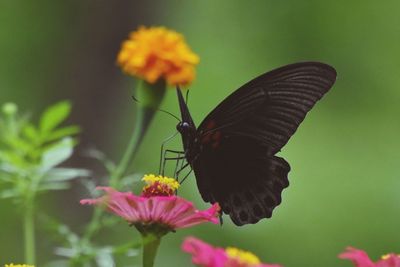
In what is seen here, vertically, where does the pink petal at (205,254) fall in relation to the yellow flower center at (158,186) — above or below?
below

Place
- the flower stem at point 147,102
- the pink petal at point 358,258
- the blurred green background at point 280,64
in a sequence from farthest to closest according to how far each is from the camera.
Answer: the blurred green background at point 280,64 < the flower stem at point 147,102 < the pink petal at point 358,258

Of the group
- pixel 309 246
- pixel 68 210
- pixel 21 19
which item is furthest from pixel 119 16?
pixel 309 246

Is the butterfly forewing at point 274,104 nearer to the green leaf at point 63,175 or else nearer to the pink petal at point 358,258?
the green leaf at point 63,175

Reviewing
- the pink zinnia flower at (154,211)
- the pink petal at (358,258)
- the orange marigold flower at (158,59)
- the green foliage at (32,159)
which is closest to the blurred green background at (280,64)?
the orange marigold flower at (158,59)

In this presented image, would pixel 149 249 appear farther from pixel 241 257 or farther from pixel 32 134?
pixel 32 134

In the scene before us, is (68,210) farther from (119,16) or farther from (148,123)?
(148,123)

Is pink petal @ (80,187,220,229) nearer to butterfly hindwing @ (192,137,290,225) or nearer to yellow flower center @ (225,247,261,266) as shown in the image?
yellow flower center @ (225,247,261,266)
